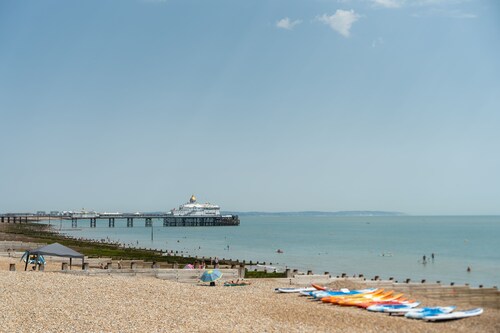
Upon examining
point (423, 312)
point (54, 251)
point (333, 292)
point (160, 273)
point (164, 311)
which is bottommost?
point (423, 312)

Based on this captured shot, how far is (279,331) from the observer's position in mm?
13555

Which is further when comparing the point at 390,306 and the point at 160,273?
the point at 160,273

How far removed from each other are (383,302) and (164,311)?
845cm

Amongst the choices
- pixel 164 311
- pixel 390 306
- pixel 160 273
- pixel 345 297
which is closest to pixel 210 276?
pixel 160 273

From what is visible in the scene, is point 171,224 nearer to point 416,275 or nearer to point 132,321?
point 416,275

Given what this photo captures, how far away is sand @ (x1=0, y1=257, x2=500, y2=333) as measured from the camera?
13.2 metres

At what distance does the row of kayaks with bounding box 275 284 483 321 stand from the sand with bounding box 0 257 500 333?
1.41 ft

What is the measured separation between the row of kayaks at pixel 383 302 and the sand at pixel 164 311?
0.43 m

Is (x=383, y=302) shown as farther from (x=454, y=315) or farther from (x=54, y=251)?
(x=54, y=251)

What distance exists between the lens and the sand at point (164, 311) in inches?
520

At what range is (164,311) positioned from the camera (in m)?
15.0

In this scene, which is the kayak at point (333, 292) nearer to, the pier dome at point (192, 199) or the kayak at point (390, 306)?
the kayak at point (390, 306)

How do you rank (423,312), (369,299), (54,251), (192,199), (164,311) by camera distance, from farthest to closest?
(192,199)
(54,251)
(369,299)
(423,312)
(164,311)

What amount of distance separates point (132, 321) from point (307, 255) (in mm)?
54710
